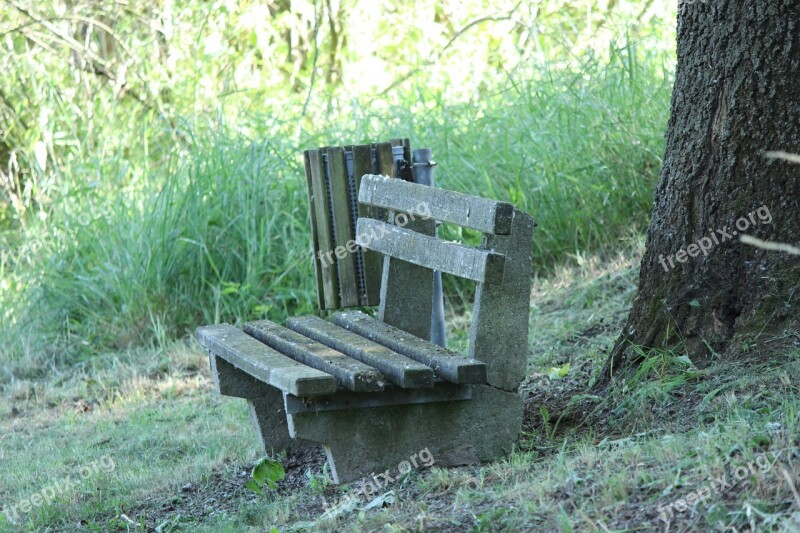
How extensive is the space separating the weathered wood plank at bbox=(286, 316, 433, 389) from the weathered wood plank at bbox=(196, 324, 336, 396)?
0.23m

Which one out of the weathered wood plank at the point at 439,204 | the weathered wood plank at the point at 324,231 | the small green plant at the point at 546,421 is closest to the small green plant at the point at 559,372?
the small green plant at the point at 546,421

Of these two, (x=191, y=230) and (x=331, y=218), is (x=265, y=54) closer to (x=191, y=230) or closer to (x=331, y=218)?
(x=191, y=230)

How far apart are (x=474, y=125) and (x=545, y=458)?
4843mm

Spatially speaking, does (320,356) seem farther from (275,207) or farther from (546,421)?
(275,207)

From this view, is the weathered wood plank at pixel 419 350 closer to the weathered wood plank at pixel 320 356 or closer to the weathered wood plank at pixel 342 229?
the weathered wood plank at pixel 320 356

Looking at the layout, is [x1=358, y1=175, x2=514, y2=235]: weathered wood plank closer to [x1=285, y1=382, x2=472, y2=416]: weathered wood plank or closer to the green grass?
[x1=285, y1=382, x2=472, y2=416]: weathered wood plank

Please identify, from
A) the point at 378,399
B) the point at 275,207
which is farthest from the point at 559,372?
the point at 275,207

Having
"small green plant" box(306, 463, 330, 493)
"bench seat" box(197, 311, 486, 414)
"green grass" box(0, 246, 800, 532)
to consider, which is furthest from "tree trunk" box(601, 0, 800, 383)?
"small green plant" box(306, 463, 330, 493)

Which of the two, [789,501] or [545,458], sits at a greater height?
[789,501]

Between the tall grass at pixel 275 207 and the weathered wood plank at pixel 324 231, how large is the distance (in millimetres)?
2051

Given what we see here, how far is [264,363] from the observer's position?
3.77 meters

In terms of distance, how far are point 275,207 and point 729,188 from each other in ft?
14.7

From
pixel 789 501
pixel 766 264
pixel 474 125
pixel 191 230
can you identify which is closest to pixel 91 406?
pixel 191 230

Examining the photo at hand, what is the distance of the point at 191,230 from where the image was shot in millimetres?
7777
